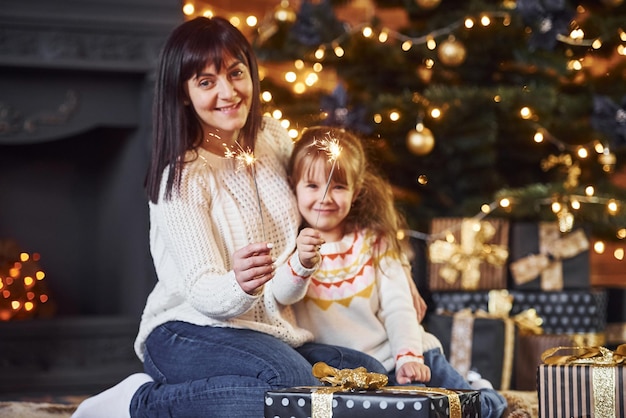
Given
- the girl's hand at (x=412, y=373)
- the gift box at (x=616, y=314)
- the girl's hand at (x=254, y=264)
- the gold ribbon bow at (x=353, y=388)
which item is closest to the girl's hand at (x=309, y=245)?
the girl's hand at (x=254, y=264)

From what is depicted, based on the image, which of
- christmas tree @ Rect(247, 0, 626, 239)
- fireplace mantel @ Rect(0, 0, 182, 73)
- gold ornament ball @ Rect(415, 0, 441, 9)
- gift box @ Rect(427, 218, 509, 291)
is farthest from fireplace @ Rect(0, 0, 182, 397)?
gift box @ Rect(427, 218, 509, 291)

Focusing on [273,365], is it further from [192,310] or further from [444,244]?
[444,244]

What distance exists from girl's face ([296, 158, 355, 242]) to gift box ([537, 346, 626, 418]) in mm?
472

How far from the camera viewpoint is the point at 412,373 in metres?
1.66

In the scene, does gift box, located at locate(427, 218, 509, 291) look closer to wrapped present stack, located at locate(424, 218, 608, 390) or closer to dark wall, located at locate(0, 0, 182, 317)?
wrapped present stack, located at locate(424, 218, 608, 390)

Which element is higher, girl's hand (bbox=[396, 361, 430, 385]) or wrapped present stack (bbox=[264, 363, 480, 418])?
girl's hand (bbox=[396, 361, 430, 385])

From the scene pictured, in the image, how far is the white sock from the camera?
1772 millimetres

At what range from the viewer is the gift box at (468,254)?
256 centimetres

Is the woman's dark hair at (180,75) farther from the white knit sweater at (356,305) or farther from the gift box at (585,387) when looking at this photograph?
the gift box at (585,387)

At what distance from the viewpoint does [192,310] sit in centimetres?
173

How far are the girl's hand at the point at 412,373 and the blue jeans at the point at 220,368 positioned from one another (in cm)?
7

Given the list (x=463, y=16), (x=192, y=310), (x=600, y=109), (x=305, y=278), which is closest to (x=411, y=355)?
(x=305, y=278)

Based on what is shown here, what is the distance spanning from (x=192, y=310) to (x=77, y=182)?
4.18 ft

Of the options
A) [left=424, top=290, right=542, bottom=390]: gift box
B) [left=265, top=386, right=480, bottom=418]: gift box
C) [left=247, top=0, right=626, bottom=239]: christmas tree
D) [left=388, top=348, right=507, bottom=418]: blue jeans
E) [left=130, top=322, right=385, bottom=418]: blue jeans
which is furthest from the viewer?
[left=247, top=0, right=626, bottom=239]: christmas tree
